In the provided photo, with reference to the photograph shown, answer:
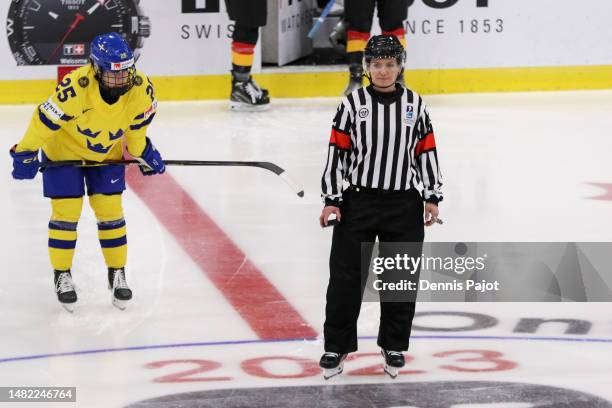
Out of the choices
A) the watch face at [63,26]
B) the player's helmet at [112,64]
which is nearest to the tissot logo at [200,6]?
the watch face at [63,26]

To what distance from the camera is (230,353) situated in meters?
3.79

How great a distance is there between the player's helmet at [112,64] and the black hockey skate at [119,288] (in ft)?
2.23

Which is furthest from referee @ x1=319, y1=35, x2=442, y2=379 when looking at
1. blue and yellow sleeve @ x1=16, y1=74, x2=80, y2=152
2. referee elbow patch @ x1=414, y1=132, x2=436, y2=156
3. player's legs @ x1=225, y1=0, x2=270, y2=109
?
player's legs @ x1=225, y1=0, x2=270, y2=109

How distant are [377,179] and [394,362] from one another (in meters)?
0.53

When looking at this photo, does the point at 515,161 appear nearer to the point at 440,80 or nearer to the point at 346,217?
the point at 440,80

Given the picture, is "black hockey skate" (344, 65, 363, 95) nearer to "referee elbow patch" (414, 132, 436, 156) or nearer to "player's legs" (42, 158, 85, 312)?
"player's legs" (42, 158, 85, 312)

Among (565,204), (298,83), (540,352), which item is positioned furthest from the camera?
(298,83)

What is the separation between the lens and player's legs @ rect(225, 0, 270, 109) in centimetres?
791

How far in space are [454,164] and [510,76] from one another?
2.37m

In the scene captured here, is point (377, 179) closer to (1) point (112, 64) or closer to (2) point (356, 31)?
(1) point (112, 64)

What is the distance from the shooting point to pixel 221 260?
4.86m

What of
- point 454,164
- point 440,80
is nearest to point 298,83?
point 440,80

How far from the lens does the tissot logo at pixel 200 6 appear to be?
8203 mm

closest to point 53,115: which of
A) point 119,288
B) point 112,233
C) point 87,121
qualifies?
point 87,121
